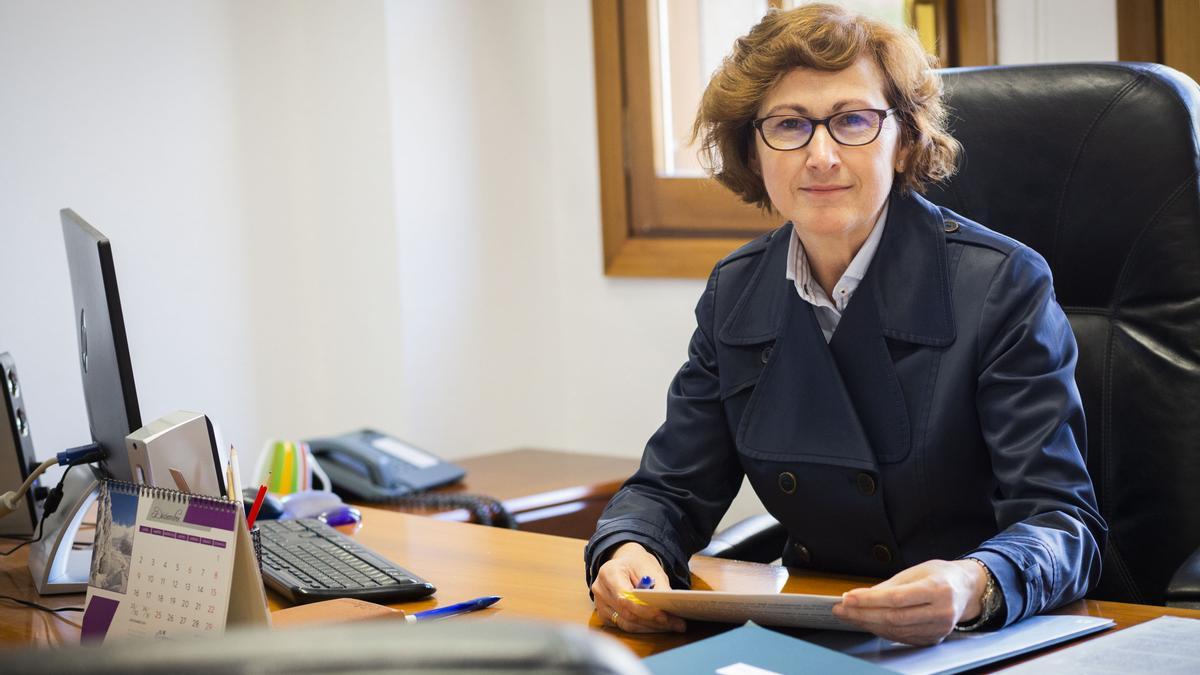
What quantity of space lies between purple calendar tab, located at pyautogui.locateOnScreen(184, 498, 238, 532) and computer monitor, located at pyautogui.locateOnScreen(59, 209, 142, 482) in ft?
0.67

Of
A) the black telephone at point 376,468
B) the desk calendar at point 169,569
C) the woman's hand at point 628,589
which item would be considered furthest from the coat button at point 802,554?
the black telephone at point 376,468

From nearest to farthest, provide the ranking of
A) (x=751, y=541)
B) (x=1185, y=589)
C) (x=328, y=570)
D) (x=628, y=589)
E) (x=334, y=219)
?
(x=628, y=589) < (x=1185, y=589) < (x=328, y=570) < (x=751, y=541) < (x=334, y=219)

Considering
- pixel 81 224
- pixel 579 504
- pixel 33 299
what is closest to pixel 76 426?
pixel 33 299

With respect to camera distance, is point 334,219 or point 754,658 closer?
point 754,658

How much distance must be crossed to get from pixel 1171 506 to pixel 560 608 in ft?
2.50

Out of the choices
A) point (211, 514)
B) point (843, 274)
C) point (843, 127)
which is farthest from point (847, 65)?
point (211, 514)

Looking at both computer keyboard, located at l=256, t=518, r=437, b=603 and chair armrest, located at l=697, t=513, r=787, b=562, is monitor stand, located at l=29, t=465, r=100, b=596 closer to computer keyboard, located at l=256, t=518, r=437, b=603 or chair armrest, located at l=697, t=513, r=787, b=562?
computer keyboard, located at l=256, t=518, r=437, b=603

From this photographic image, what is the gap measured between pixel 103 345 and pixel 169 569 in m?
0.34

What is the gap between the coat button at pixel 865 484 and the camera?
140 cm

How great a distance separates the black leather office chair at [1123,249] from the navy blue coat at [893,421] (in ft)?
0.54

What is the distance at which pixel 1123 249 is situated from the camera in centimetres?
154

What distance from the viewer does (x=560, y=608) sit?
4.27ft

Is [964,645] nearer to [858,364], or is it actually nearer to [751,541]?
[858,364]

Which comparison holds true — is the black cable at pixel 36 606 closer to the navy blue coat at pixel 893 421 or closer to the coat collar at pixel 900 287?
the navy blue coat at pixel 893 421
